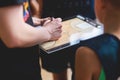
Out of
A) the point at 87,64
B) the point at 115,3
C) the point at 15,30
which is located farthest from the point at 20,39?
the point at 115,3

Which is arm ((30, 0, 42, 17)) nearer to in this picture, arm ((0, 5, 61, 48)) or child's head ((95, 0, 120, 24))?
arm ((0, 5, 61, 48))

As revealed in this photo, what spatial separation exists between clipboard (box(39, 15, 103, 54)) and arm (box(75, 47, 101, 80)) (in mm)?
303

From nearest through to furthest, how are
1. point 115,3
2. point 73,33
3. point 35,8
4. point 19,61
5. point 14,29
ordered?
point 115,3
point 14,29
point 19,61
point 73,33
point 35,8

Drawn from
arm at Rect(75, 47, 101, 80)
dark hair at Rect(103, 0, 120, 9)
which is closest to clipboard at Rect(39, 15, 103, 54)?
arm at Rect(75, 47, 101, 80)

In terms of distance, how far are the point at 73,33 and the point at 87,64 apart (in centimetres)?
47

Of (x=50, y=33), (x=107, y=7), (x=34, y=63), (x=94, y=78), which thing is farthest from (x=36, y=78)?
(x=107, y=7)

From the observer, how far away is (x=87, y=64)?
2.99 ft

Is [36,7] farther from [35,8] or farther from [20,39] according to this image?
[20,39]

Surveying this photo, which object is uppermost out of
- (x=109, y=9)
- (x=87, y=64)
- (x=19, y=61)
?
(x=109, y=9)

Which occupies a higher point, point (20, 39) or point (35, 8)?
point (20, 39)

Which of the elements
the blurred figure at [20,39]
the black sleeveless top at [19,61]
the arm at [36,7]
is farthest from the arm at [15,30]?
the arm at [36,7]

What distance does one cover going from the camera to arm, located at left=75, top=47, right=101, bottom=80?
89cm

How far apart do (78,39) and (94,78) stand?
1.19 feet

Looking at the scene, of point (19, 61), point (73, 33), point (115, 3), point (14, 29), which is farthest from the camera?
point (73, 33)
